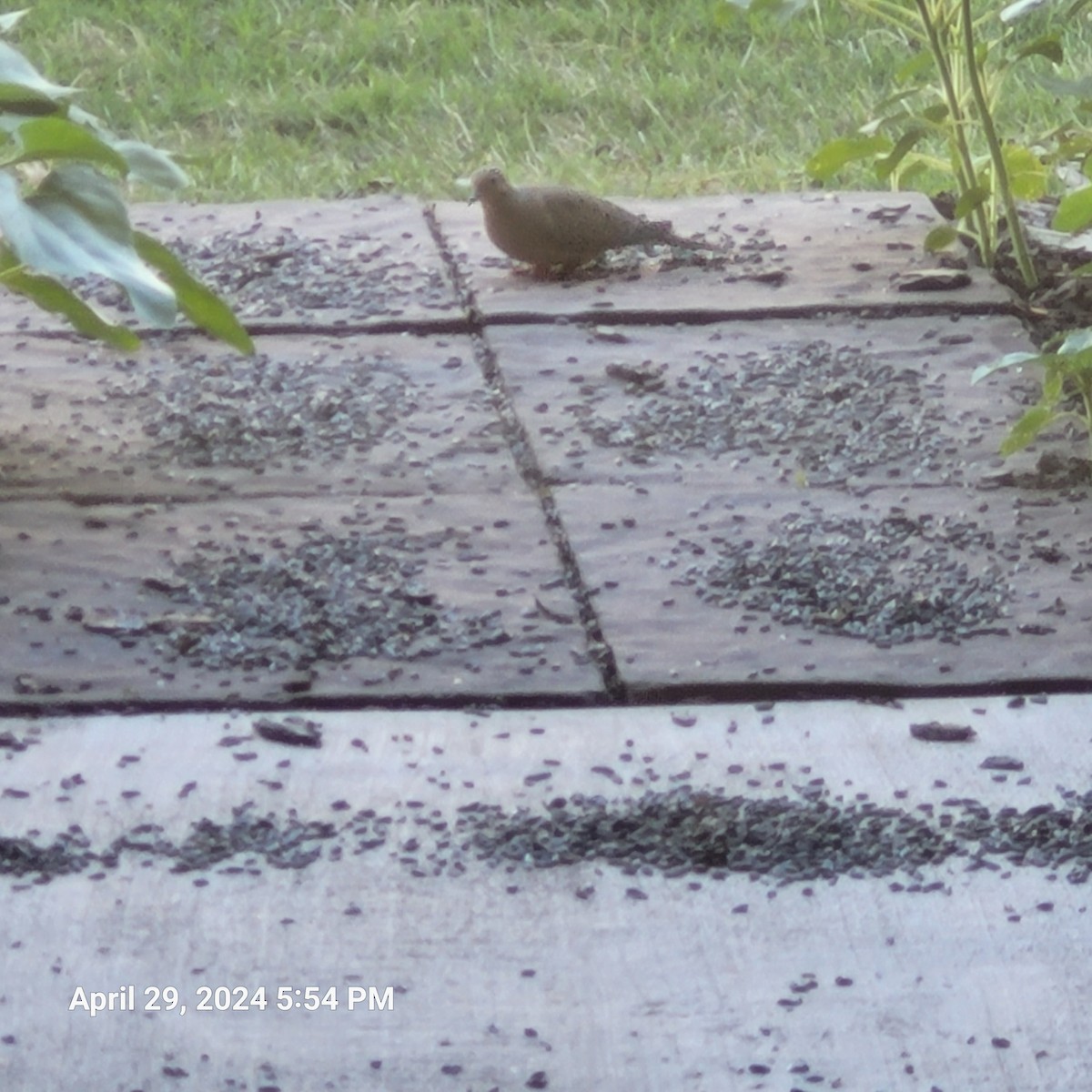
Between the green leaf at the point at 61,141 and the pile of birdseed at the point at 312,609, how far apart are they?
0.59 m

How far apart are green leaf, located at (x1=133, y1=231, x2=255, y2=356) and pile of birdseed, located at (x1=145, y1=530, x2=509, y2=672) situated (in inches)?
14.4

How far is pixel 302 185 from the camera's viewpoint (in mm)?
4988

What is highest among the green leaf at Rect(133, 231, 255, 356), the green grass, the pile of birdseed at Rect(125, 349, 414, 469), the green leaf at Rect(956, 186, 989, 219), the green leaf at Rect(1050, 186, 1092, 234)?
the green leaf at Rect(133, 231, 255, 356)

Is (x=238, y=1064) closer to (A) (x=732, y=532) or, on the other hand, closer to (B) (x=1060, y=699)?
(B) (x=1060, y=699)

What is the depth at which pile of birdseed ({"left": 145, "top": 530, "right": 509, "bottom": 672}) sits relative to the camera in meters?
2.72

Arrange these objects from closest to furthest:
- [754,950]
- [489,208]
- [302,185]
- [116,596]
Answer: [754,950]
[116,596]
[489,208]
[302,185]

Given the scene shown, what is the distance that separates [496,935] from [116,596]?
3.27 feet

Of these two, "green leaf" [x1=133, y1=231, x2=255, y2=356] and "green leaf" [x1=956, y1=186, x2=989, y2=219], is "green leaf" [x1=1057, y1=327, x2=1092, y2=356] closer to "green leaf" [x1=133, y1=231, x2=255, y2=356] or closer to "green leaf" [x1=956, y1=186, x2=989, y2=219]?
"green leaf" [x1=956, y1=186, x2=989, y2=219]

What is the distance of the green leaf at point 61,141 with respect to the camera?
2768 millimetres

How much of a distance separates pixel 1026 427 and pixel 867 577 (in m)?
0.37

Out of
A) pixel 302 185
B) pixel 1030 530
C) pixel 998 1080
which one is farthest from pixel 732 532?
pixel 302 185

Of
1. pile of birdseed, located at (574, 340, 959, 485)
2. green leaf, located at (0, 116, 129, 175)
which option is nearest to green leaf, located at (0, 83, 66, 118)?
green leaf, located at (0, 116, 129, 175)

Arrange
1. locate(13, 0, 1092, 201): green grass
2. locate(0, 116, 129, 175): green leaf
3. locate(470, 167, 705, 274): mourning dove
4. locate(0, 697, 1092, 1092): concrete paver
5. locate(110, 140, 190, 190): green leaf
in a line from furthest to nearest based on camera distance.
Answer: locate(13, 0, 1092, 201): green grass < locate(470, 167, 705, 274): mourning dove < locate(110, 140, 190, 190): green leaf < locate(0, 116, 129, 175): green leaf < locate(0, 697, 1092, 1092): concrete paver

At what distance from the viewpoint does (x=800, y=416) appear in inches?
138
